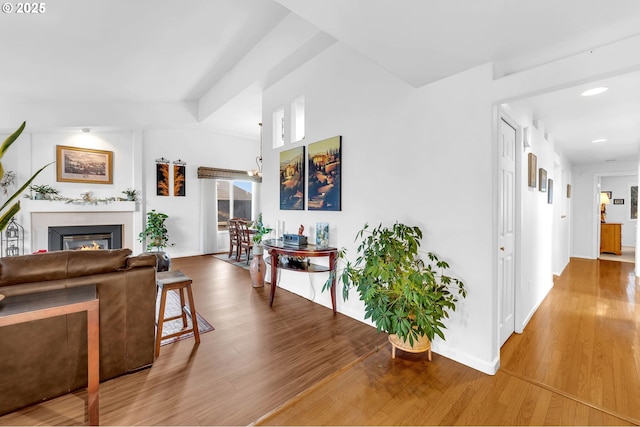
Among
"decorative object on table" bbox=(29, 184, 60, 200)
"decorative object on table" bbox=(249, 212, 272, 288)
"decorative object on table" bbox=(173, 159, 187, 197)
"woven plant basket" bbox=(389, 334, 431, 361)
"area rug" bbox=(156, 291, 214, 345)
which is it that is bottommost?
"area rug" bbox=(156, 291, 214, 345)

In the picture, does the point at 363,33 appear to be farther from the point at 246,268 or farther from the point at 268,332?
the point at 246,268

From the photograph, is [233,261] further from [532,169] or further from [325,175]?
[532,169]

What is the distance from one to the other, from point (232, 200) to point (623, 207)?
11536 millimetres

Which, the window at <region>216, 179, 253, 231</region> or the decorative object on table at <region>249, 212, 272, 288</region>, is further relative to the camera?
the window at <region>216, 179, 253, 231</region>

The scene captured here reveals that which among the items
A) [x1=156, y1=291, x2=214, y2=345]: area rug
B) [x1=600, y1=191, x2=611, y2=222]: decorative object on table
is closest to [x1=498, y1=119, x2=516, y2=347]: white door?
[x1=156, y1=291, x2=214, y2=345]: area rug

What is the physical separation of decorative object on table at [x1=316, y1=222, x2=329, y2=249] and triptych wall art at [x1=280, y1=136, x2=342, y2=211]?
0.66 ft

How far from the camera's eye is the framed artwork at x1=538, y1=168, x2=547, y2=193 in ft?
11.3

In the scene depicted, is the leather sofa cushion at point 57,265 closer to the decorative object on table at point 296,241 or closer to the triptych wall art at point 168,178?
the decorative object on table at point 296,241

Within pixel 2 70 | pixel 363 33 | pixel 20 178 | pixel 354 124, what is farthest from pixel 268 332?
pixel 20 178

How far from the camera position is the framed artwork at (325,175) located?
319cm

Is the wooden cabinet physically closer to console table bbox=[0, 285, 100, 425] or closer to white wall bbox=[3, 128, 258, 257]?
white wall bbox=[3, 128, 258, 257]

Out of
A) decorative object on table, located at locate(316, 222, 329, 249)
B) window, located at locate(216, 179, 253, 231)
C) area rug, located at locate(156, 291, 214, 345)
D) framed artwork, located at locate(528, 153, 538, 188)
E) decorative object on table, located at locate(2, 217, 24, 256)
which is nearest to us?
area rug, located at locate(156, 291, 214, 345)

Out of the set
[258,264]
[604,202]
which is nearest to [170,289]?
[258,264]

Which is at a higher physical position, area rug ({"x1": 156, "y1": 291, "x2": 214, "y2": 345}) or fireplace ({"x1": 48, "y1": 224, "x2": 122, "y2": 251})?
fireplace ({"x1": 48, "y1": 224, "x2": 122, "y2": 251})
